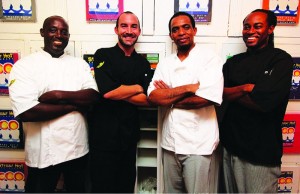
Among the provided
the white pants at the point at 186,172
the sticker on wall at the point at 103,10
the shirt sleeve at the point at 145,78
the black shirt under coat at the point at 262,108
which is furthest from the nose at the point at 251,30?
the sticker on wall at the point at 103,10

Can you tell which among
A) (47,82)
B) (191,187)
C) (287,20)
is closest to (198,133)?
(191,187)

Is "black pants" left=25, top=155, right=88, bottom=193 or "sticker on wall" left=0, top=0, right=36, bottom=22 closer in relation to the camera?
"black pants" left=25, top=155, right=88, bottom=193

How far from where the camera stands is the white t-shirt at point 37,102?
166 cm

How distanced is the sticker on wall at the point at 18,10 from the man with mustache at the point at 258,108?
A: 1.89 m

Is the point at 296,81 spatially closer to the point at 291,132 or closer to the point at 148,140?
the point at 291,132

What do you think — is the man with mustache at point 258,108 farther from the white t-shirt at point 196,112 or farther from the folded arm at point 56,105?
the folded arm at point 56,105

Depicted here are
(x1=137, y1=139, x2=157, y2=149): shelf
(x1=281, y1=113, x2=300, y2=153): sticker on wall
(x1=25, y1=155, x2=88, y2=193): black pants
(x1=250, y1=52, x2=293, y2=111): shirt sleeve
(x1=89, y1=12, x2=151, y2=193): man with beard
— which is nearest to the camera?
(x1=250, y1=52, x2=293, y2=111): shirt sleeve

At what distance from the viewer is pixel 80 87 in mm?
1863

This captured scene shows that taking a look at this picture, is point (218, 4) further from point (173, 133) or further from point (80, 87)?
point (80, 87)

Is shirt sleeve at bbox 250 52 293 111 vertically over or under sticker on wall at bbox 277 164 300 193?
over

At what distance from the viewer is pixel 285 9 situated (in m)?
2.20

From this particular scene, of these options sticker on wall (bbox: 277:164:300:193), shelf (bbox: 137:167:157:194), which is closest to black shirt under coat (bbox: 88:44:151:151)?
shelf (bbox: 137:167:157:194)

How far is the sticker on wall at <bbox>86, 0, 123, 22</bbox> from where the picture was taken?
2230 mm

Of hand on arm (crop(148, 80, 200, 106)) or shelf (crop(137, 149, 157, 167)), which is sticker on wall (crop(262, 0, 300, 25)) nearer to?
hand on arm (crop(148, 80, 200, 106))
